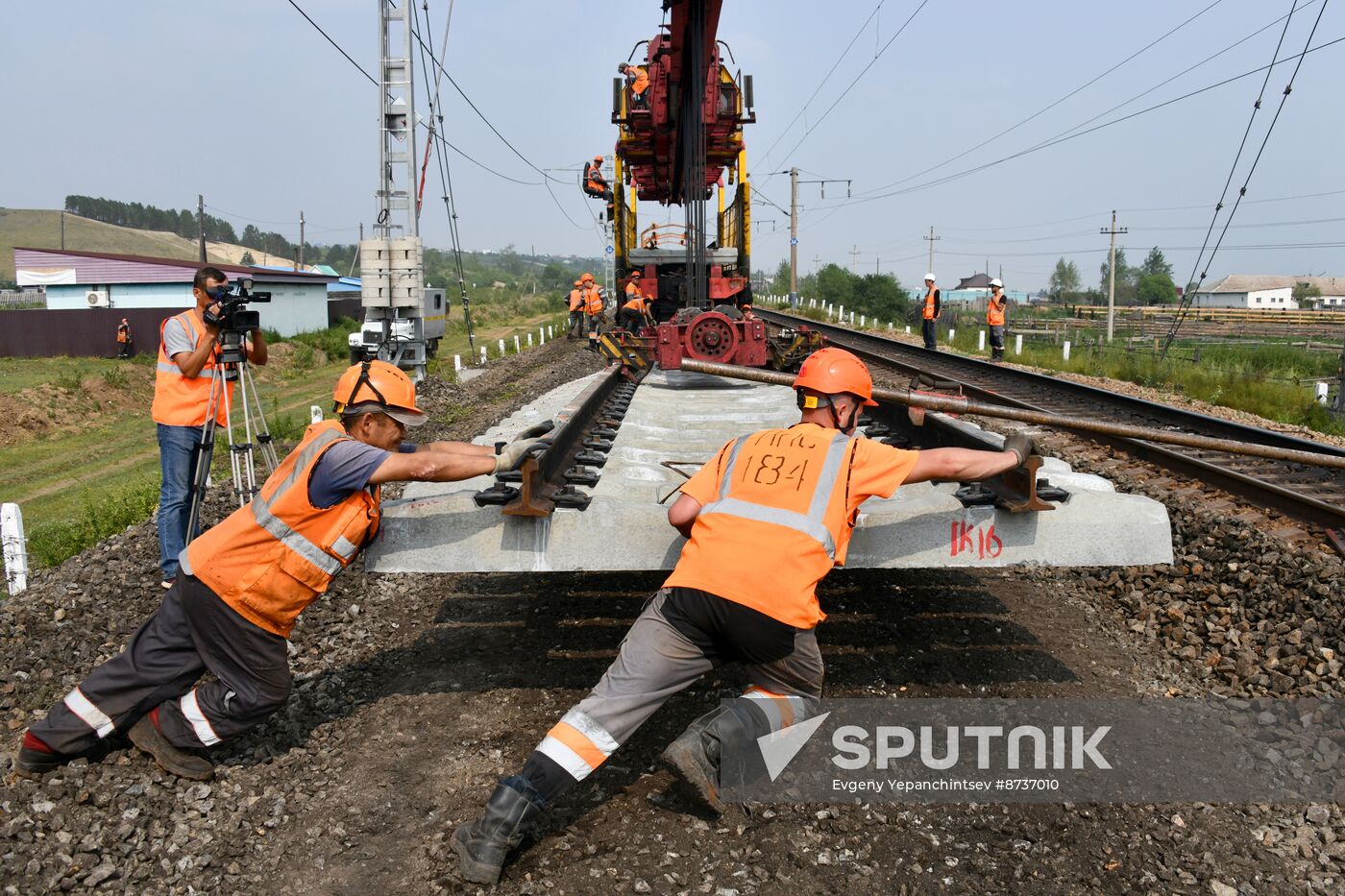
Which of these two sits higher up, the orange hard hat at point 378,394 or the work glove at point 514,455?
the orange hard hat at point 378,394

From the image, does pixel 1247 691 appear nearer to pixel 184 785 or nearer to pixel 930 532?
pixel 930 532

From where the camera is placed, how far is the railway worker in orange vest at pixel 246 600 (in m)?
3.39

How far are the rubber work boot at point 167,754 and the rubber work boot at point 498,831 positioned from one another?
4.00 ft

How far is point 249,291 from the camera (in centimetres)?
563

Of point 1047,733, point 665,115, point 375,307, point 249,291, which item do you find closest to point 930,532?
point 1047,733

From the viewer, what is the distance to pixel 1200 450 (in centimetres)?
759

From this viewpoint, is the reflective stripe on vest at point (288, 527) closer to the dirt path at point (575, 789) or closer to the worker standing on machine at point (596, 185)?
the dirt path at point (575, 789)

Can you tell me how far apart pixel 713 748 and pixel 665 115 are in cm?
1100

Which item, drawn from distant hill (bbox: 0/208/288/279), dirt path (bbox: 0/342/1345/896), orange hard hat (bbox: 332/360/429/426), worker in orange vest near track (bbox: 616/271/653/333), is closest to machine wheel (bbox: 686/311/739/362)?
worker in orange vest near track (bbox: 616/271/653/333)

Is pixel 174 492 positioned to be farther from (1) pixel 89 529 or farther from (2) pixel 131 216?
(2) pixel 131 216

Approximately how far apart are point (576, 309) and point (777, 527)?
2474cm

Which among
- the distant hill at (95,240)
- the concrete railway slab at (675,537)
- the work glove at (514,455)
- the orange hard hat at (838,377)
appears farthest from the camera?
the distant hill at (95,240)

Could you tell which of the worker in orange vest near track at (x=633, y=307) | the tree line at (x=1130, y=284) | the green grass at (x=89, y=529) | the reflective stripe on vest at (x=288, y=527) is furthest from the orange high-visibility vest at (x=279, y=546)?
the tree line at (x=1130, y=284)

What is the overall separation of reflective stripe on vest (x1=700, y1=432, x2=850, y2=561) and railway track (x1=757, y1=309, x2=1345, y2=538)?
295cm
